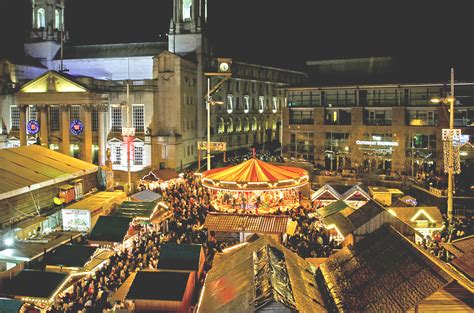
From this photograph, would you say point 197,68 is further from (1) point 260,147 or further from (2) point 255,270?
(2) point 255,270

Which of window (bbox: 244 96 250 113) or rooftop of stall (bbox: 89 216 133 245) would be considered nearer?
rooftop of stall (bbox: 89 216 133 245)

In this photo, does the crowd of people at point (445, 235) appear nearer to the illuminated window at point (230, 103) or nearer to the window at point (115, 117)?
the window at point (115, 117)

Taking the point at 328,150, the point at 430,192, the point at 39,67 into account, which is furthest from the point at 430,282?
the point at 39,67

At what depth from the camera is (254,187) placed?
2838 centimetres

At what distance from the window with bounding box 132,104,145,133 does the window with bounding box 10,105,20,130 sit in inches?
565

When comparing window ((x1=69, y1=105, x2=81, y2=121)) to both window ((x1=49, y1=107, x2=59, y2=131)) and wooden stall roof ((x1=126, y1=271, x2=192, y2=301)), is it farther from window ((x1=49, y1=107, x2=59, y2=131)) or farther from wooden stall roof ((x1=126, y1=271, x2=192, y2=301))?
wooden stall roof ((x1=126, y1=271, x2=192, y2=301))

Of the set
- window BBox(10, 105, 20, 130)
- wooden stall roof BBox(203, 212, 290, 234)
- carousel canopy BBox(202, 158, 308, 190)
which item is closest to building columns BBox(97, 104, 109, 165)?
window BBox(10, 105, 20, 130)

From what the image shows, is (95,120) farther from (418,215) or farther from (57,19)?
(418,215)

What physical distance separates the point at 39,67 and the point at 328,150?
37391 millimetres

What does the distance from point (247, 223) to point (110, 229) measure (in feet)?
22.0

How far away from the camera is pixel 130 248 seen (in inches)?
935

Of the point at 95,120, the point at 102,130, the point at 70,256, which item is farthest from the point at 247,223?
the point at 95,120

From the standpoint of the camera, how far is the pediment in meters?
49.5

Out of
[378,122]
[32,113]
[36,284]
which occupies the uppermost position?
[32,113]
